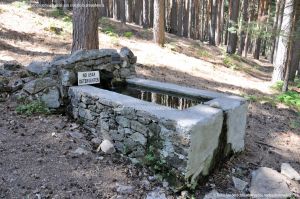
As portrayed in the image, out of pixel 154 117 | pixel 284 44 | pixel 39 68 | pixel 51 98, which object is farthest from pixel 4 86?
pixel 284 44

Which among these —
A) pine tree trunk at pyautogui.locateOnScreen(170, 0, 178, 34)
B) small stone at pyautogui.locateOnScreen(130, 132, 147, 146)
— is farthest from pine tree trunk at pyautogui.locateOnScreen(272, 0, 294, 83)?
pine tree trunk at pyautogui.locateOnScreen(170, 0, 178, 34)

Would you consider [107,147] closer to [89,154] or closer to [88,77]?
[89,154]

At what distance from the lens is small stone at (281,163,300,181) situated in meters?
5.10

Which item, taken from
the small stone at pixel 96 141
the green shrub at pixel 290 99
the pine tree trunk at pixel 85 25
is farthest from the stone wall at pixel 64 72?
the green shrub at pixel 290 99

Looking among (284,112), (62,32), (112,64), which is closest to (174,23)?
(62,32)

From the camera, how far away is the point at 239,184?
15.7 feet

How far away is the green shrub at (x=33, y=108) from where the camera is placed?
562 centimetres

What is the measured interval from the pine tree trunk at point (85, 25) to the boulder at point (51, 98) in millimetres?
2215

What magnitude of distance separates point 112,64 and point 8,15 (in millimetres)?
9495

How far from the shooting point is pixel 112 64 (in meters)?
6.30

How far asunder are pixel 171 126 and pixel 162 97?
5.83 feet

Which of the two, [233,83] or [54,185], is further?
[233,83]

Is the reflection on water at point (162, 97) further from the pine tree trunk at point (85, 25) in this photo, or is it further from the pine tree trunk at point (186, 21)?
the pine tree trunk at point (186, 21)

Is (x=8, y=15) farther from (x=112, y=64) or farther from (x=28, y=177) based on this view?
(x=28, y=177)
